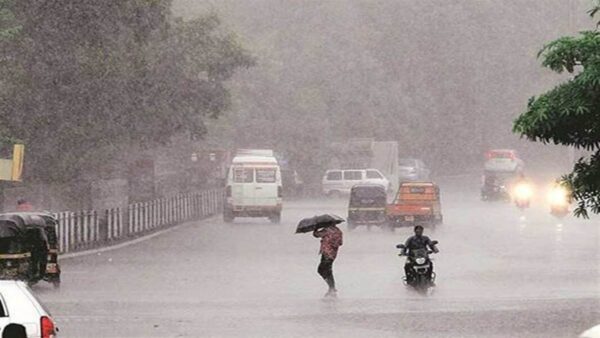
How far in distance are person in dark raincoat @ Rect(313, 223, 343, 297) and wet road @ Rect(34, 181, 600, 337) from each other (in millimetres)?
343

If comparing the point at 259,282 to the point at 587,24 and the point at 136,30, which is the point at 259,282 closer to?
the point at 136,30

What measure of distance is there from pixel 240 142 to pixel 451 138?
74.0ft

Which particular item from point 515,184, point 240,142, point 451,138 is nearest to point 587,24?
point 451,138

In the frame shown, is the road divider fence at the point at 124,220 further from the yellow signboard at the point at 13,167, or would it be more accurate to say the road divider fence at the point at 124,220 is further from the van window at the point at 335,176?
the van window at the point at 335,176

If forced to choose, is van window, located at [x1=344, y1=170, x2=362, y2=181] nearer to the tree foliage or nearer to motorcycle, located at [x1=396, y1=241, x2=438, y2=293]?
the tree foliage

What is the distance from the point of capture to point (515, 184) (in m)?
74.8

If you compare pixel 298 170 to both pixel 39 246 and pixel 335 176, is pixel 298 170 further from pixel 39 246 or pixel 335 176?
pixel 39 246

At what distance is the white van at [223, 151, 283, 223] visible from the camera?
2329 inches

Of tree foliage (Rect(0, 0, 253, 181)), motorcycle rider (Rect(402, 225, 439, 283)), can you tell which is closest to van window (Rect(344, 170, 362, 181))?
tree foliage (Rect(0, 0, 253, 181))

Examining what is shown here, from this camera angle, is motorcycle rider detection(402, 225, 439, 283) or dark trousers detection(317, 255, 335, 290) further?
motorcycle rider detection(402, 225, 439, 283)

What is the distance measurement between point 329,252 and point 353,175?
5522cm

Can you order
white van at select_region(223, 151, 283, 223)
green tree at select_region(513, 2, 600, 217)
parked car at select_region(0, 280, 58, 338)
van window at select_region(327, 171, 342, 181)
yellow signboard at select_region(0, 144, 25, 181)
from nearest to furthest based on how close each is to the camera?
parked car at select_region(0, 280, 58, 338) < green tree at select_region(513, 2, 600, 217) < yellow signboard at select_region(0, 144, 25, 181) < white van at select_region(223, 151, 283, 223) < van window at select_region(327, 171, 342, 181)

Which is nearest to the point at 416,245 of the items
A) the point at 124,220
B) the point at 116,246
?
the point at 116,246

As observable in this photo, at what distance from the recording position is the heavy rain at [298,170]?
23562 millimetres
